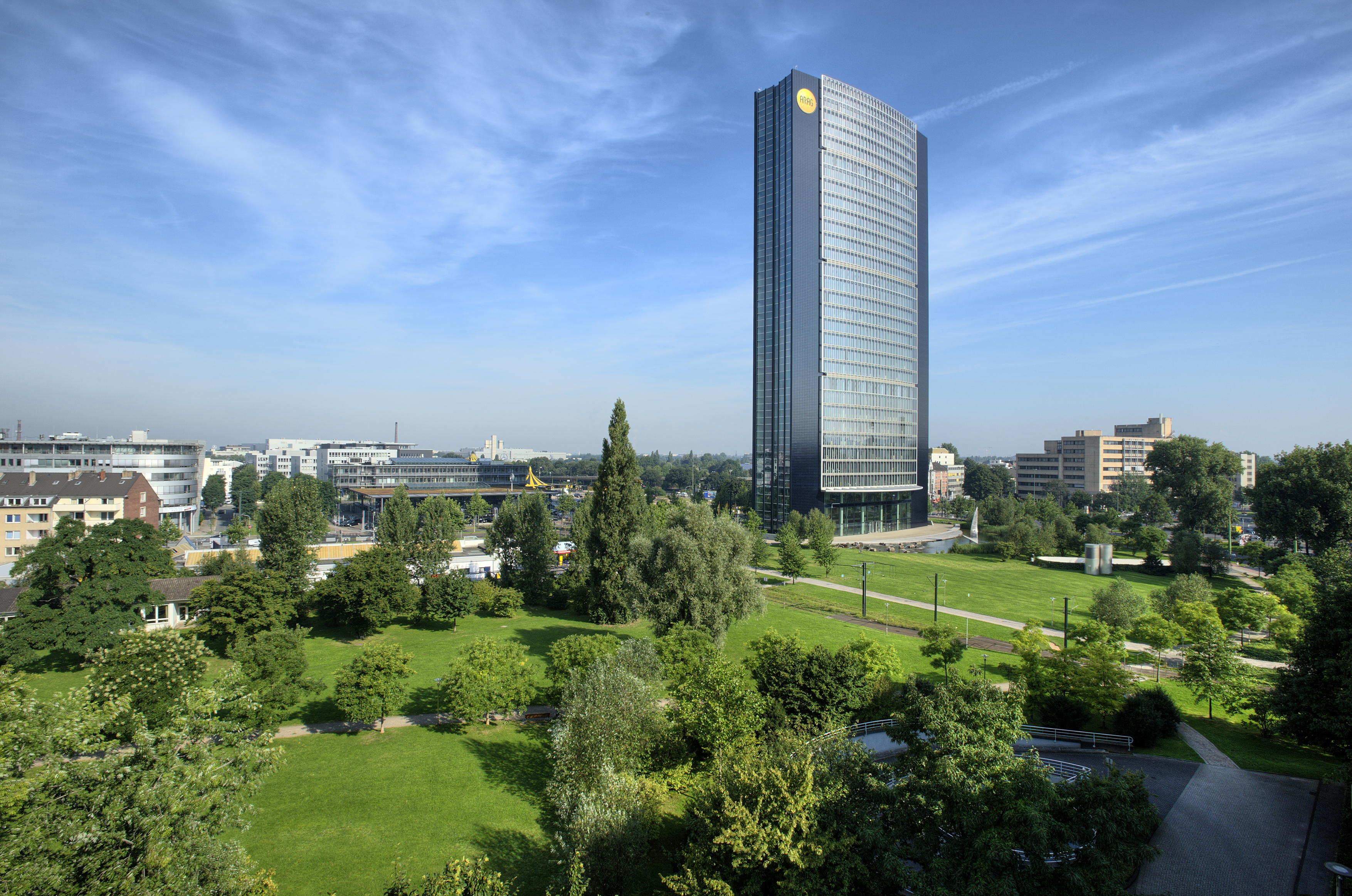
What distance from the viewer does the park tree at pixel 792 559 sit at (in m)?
60.7

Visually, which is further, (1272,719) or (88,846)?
(1272,719)

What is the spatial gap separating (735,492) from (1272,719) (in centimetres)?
9855

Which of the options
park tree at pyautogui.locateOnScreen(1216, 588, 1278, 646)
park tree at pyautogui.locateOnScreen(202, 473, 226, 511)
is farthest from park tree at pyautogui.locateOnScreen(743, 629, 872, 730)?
park tree at pyautogui.locateOnScreen(202, 473, 226, 511)

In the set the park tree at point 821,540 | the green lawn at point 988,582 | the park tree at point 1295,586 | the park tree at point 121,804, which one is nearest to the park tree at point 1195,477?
the green lawn at point 988,582

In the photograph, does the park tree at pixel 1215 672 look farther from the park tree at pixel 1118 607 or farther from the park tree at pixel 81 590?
the park tree at pixel 81 590

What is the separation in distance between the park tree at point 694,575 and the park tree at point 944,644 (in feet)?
29.2

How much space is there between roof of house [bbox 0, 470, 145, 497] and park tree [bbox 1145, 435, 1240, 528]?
134415 mm

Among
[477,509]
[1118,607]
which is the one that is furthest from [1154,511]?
[477,509]

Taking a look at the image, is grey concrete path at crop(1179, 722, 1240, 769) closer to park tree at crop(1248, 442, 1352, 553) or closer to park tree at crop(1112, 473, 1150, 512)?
park tree at crop(1248, 442, 1352, 553)

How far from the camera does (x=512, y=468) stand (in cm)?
14412

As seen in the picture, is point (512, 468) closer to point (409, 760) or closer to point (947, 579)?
point (947, 579)

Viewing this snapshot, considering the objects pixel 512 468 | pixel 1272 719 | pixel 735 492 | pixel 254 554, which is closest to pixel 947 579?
pixel 1272 719

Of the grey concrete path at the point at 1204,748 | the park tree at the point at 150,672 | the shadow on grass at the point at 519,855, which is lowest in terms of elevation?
the shadow on grass at the point at 519,855

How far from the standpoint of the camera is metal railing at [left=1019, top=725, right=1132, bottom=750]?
26.8 m
